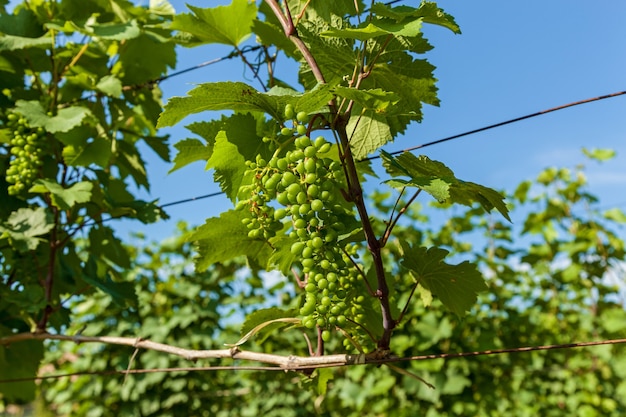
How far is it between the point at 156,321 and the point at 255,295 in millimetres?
854

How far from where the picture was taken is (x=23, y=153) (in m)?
1.77

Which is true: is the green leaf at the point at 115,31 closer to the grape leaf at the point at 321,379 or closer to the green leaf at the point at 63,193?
the green leaf at the point at 63,193

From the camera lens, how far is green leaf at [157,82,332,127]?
90 centimetres

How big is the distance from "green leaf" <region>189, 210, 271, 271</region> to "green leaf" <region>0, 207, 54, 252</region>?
732mm

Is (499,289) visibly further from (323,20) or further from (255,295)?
(323,20)

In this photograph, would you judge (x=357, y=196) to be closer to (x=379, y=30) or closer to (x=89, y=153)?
(x=379, y=30)

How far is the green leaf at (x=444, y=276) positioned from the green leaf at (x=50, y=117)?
1174 mm

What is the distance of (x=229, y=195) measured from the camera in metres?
1.05

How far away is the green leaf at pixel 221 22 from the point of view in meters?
1.42

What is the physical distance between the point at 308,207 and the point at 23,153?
128 centimetres

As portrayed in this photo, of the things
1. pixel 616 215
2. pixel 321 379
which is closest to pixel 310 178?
pixel 321 379

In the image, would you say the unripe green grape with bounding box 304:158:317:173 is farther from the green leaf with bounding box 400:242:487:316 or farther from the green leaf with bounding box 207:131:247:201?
the green leaf with bounding box 400:242:487:316

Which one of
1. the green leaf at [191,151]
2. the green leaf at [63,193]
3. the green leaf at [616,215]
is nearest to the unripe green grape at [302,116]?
the green leaf at [191,151]

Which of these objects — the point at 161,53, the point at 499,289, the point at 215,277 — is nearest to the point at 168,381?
the point at 215,277
